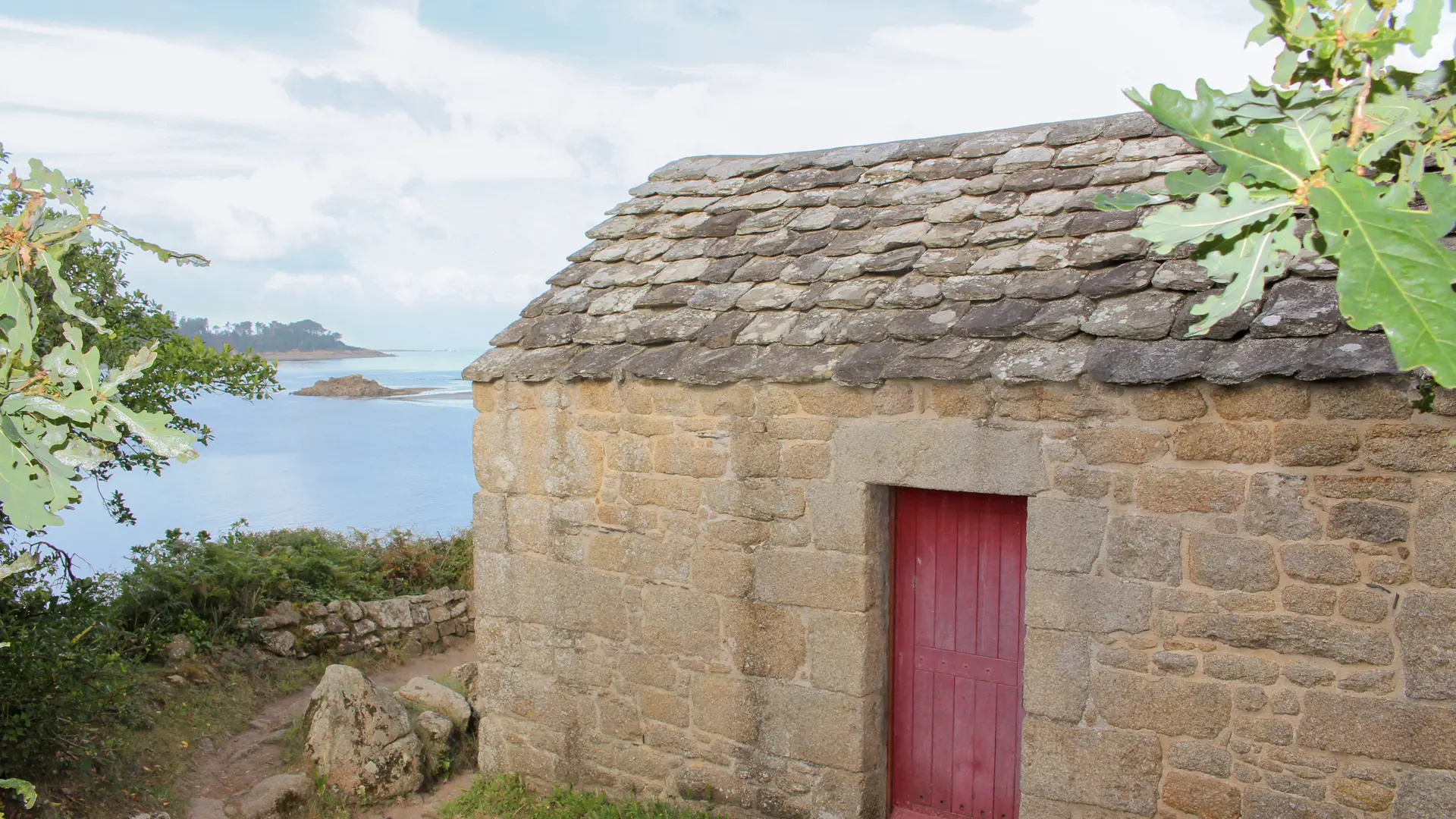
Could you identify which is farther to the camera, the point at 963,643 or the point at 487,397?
the point at 487,397

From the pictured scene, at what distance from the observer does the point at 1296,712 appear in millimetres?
4172

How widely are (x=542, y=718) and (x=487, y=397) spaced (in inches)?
79.5

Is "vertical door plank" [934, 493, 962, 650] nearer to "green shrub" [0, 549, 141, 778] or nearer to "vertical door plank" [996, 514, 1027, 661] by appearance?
"vertical door plank" [996, 514, 1027, 661]

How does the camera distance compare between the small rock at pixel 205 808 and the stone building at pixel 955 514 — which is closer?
the stone building at pixel 955 514

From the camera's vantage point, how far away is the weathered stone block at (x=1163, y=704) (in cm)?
432

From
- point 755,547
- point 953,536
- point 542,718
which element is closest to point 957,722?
point 953,536

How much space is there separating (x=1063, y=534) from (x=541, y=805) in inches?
141

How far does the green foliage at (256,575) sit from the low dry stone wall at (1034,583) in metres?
3.79

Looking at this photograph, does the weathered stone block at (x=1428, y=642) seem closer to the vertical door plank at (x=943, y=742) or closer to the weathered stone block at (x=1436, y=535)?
the weathered stone block at (x=1436, y=535)

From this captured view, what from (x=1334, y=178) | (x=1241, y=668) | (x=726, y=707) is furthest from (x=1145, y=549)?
(x=1334, y=178)

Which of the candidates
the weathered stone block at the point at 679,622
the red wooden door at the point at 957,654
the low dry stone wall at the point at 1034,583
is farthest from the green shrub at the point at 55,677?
the red wooden door at the point at 957,654

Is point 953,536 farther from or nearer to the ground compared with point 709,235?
nearer to the ground

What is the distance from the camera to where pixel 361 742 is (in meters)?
6.84

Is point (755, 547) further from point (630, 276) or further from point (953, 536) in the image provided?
point (630, 276)
